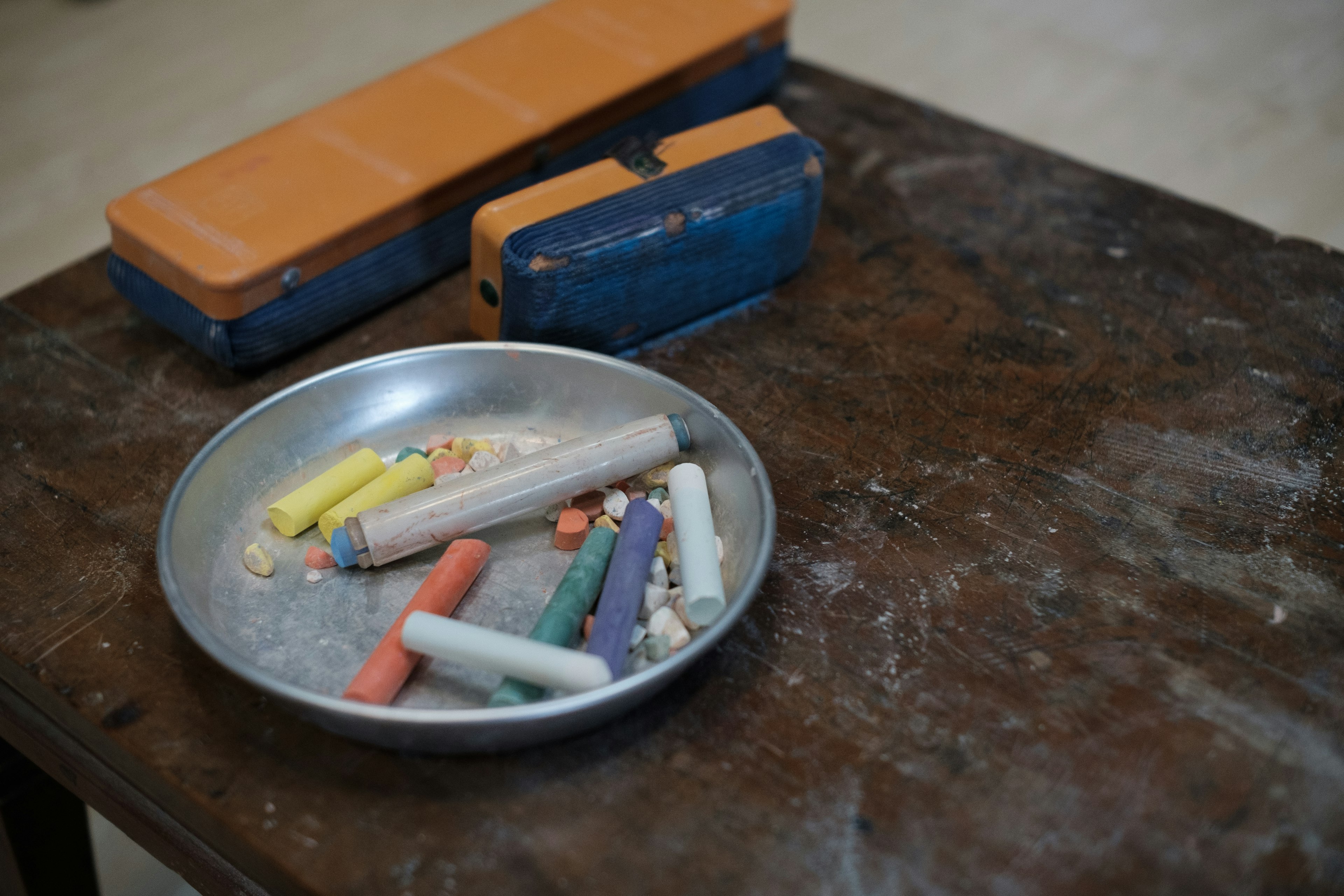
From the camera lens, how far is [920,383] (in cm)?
115

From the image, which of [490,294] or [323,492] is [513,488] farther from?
[490,294]

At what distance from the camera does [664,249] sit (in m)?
1.11

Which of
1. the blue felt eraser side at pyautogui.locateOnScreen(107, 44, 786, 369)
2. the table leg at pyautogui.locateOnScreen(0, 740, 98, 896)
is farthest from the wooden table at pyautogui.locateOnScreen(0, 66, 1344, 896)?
the table leg at pyautogui.locateOnScreen(0, 740, 98, 896)

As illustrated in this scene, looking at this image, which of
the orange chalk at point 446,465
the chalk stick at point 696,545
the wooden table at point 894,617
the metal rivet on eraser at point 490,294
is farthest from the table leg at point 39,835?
the chalk stick at point 696,545

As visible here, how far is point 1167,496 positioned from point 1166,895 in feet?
1.32

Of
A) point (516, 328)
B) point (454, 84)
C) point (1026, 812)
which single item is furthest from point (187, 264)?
point (1026, 812)

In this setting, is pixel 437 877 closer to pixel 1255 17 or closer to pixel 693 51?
pixel 693 51

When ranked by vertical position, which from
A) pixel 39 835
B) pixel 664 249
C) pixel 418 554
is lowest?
pixel 39 835

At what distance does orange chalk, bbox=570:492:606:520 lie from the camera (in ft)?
3.20

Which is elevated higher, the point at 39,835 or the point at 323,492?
the point at 323,492

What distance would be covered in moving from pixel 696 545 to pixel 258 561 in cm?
36

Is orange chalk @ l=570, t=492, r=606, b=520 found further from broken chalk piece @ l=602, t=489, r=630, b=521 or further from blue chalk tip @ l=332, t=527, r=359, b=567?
blue chalk tip @ l=332, t=527, r=359, b=567

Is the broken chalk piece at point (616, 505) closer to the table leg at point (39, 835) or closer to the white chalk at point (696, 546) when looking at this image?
the white chalk at point (696, 546)

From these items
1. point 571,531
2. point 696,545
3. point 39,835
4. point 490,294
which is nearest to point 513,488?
point 571,531
